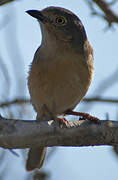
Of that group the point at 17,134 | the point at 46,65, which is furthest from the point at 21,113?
the point at 17,134

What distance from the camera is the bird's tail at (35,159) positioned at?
20.9 ft

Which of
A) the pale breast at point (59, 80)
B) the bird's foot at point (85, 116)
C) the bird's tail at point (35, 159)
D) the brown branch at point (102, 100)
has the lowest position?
the bird's tail at point (35, 159)

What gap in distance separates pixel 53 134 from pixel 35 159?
7.74ft

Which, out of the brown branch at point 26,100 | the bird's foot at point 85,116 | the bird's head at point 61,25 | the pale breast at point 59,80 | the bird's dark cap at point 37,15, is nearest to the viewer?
the bird's foot at point 85,116

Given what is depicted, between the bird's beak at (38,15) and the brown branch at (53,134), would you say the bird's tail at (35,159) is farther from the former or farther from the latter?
the bird's beak at (38,15)

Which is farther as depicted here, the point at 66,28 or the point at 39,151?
the point at 39,151

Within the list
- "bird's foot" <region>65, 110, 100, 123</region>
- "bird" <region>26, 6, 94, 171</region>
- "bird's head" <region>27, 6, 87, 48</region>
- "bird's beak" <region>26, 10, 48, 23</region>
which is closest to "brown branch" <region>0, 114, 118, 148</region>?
"bird's foot" <region>65, 110, 100, 123</region>

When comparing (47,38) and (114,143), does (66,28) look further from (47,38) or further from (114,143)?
(114,143)

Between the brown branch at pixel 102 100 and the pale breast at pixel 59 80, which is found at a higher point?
the pale breast at pixel 59 80

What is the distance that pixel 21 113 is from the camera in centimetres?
606

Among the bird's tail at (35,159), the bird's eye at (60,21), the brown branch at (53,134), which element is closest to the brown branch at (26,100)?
the bird's tail at (35,159)

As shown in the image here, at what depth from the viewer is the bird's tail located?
20.9 feet

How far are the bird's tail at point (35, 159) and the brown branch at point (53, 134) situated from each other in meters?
2.01

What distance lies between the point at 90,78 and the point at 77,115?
67cm
